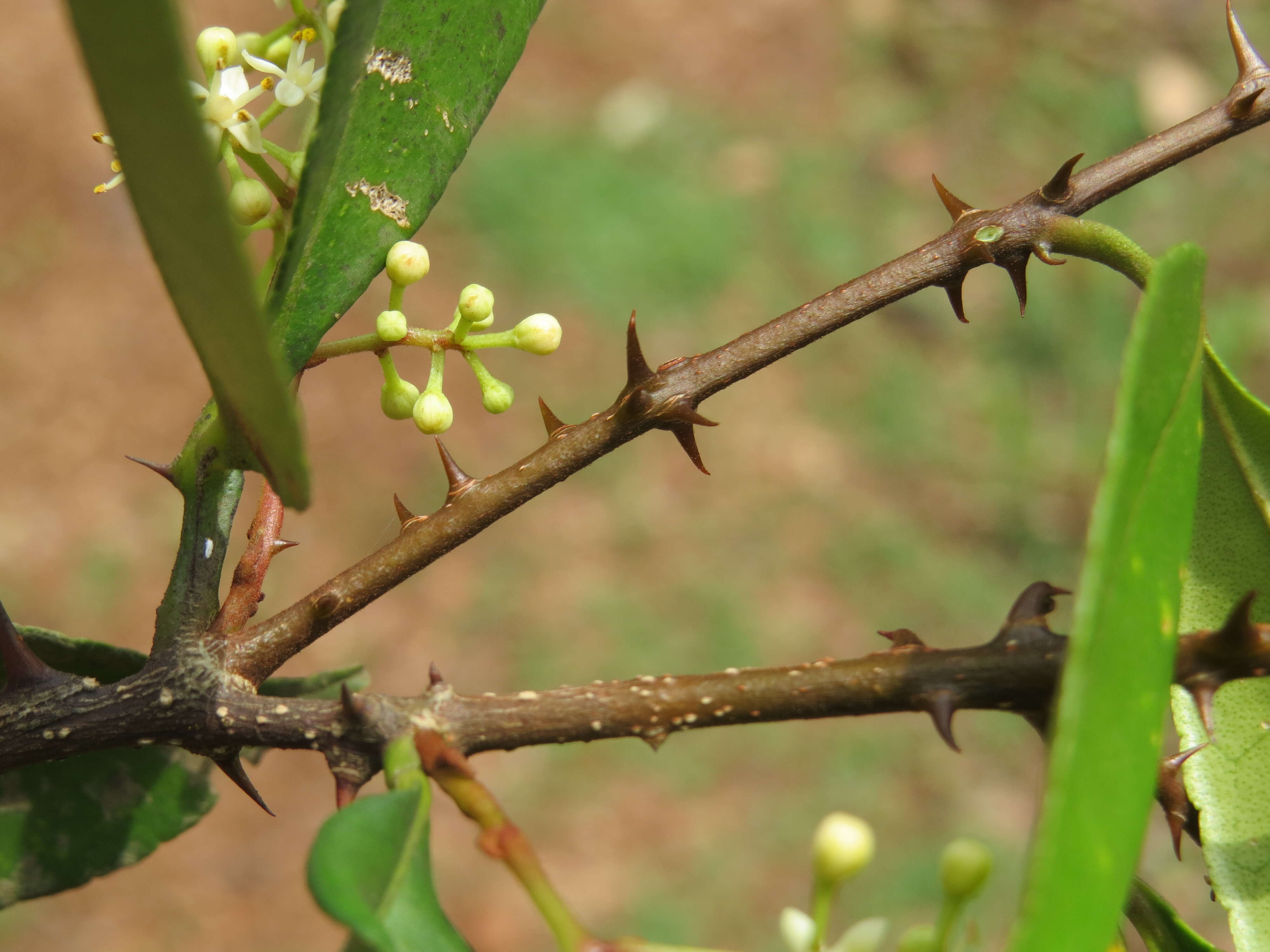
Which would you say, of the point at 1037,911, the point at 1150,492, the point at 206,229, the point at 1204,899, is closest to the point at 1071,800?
the point at 1037,911

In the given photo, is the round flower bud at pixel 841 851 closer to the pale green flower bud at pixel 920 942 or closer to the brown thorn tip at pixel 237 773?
the pale green flower bud at pixel 920 942

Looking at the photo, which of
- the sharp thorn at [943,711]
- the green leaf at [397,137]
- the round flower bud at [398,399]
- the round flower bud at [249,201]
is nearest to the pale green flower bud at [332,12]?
the green leaf at [397,137]

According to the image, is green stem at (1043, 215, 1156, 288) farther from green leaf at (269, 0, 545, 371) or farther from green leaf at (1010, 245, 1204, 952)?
green leaf at (269, 0, 545, 371)

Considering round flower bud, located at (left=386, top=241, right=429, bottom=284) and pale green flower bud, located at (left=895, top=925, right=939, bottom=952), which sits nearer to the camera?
pale green flower bud, located at (left=895, top=925, right=939, bottom=952)

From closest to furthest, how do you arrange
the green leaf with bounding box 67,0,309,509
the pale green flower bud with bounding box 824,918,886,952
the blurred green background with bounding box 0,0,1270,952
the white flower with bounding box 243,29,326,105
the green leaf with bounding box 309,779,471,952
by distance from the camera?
the green leaf with bounding box 67,0,309,509 → the green leaf with bounding box 309,779,471,952 → the pale green flower bud with bounding box 824,918,886,952 → the white flower with bounding box 243,29,326,105 → the blurred green background with bounding box 0,0,1270,952

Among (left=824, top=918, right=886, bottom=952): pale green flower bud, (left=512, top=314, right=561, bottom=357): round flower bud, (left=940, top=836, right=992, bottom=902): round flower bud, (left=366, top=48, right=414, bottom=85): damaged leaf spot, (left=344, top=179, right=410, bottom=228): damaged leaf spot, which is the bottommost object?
(left=824, top=918, right=886, bottom=952): pale green flower bud

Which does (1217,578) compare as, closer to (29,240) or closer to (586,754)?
(586,754)

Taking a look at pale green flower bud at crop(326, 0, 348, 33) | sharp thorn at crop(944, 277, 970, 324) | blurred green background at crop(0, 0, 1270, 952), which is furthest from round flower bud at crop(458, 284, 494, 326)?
blurred green background at crop(0, 0, 1270, 952)

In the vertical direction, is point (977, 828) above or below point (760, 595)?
below
